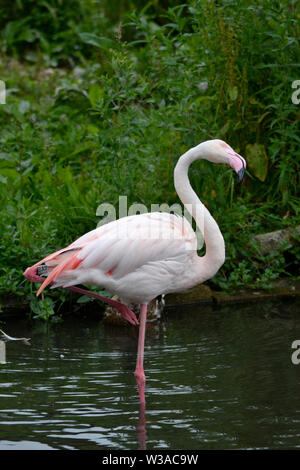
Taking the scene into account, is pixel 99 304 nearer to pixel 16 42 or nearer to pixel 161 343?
pixel 161 343

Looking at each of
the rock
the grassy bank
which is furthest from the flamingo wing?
the rock

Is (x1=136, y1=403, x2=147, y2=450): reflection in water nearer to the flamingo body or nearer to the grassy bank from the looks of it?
the flamingo body

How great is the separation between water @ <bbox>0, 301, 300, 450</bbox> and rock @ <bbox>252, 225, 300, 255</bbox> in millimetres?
459

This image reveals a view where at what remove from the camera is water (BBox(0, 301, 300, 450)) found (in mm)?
3791

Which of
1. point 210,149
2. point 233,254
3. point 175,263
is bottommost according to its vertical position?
point 233,254

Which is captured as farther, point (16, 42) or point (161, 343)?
point (16, 42)

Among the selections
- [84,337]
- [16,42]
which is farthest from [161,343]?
[16,42]

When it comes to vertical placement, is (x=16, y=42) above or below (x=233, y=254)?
above

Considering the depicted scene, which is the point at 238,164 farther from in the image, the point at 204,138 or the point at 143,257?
the point at 204,138

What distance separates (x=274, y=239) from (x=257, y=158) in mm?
635

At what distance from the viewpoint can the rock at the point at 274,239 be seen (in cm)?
622

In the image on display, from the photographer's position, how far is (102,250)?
453 cm

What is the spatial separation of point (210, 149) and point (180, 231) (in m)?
0.50

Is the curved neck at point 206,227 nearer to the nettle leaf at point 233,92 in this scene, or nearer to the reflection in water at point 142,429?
the reflection in water at point 142,429
